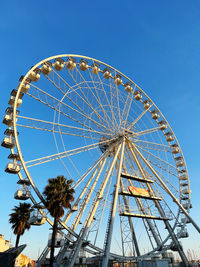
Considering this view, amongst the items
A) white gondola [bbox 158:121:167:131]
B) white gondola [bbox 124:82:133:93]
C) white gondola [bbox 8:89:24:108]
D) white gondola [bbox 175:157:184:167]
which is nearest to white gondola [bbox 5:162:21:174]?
white gondola [bbox 8:89:24:108]

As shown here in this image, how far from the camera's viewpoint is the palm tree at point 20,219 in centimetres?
2423

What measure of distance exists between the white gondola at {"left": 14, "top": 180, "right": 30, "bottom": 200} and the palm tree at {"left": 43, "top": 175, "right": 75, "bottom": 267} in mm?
1413

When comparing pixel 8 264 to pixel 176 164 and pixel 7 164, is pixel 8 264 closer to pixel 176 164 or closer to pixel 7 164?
pixel 7 164

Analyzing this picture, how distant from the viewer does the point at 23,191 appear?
18.2 metres

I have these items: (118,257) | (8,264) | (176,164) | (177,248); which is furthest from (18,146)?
(176,164)

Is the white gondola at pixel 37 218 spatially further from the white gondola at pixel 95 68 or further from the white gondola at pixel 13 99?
the white gondola at pixel 95 68

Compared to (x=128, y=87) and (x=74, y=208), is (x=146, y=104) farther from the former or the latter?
(x=74, y=208)

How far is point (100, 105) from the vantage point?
26969mm

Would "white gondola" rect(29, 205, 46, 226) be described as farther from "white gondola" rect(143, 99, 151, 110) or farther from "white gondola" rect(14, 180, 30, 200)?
"white gondola" rect(143, 99, 151, 110)

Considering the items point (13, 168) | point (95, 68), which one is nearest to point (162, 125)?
point (95, 68)

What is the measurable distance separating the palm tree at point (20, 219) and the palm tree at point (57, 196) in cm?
836

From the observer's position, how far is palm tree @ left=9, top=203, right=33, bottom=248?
79.5 feet

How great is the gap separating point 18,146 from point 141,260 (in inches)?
673

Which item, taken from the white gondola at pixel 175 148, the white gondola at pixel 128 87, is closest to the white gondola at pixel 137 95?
the white gondola at pixel 128 87
